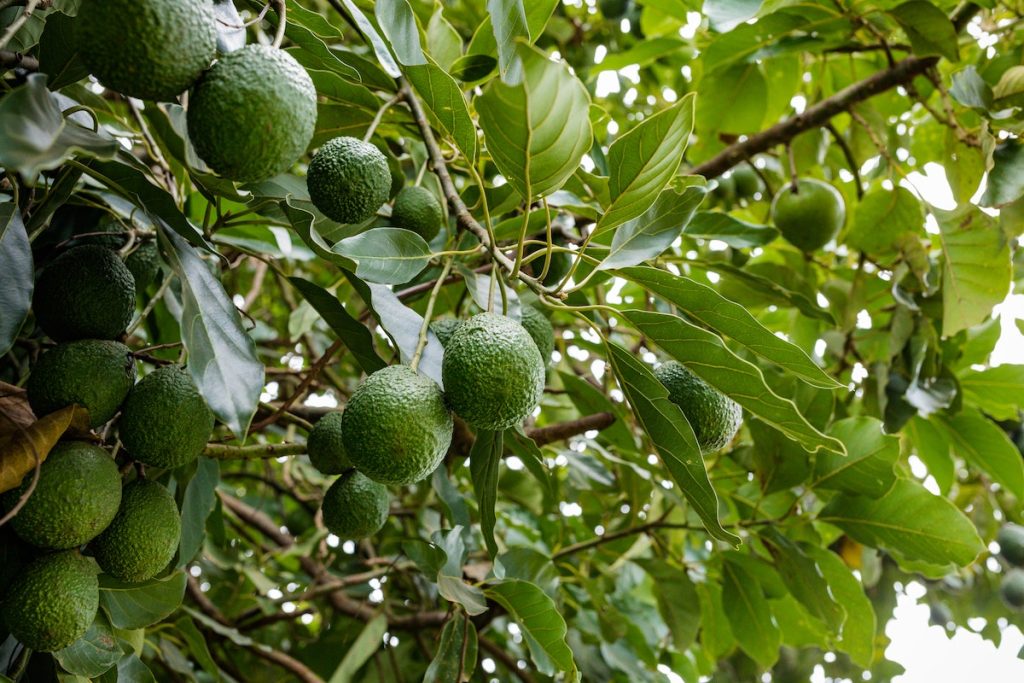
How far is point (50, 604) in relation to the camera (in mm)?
906

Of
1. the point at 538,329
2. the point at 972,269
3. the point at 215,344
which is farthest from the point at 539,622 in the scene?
the point at 972,269

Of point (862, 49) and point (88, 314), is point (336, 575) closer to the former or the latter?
point (88, 314)

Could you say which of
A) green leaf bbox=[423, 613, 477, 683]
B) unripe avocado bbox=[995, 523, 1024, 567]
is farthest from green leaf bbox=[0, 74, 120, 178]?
unripe avocado bbox=[995, 523, 1024, 567]

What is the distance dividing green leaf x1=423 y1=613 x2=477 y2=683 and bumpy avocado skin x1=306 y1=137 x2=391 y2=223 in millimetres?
723

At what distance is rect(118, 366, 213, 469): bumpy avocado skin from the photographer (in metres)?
0.96

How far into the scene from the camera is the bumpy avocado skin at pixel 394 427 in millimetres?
903

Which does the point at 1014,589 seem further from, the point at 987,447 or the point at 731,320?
the point at 731,320

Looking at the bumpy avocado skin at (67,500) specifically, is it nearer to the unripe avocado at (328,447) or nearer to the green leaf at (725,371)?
the unripe avocado at (328,447)

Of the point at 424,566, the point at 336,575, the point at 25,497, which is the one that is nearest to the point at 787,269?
the point at 424,566

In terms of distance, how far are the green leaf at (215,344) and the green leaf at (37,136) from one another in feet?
0.69

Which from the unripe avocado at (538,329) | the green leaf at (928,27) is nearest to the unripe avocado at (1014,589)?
the green leaf at (928,27)

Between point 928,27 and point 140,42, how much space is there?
1.56m

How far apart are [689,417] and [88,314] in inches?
31.1

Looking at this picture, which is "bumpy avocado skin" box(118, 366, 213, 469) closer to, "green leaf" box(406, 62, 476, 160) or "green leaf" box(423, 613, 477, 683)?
"green leaf" box(406, 62, 476, 160)
